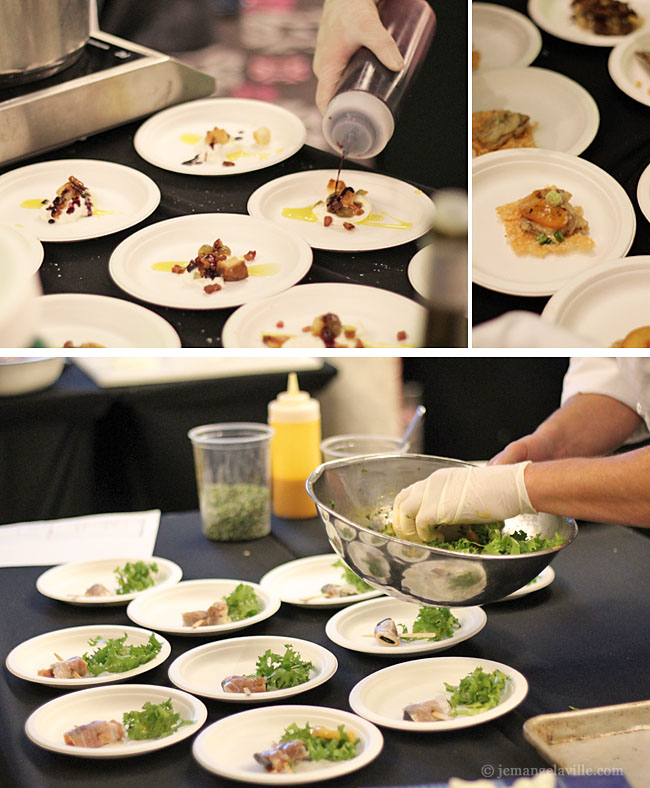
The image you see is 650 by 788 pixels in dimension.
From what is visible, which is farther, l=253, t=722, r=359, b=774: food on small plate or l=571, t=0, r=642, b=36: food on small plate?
l=571, t=0, r=642, b=36: food on small plate

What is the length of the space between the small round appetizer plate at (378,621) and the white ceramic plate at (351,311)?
488mm

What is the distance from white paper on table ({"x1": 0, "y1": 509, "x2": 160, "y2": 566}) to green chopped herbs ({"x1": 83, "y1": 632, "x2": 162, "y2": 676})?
1.50 ft

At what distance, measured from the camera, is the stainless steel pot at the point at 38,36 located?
1.43 m

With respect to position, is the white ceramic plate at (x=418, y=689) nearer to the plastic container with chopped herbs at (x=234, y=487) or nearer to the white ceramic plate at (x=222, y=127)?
the plastic container with chopped herbs at (x=234, y=487)

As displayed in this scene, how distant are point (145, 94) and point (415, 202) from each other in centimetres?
52

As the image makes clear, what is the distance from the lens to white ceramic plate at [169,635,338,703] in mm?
1313

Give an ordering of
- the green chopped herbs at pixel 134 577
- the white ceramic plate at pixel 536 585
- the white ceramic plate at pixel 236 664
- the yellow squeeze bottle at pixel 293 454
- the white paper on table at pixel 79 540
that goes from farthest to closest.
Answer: the yellow squeeze bottle at pixel 293 454, the white paper on table at pixel 79 540, the green chopped herbs at pixel 134 577, the white ceramic plate at pixel 536 585, the white ceramic plate at pixel 236 664

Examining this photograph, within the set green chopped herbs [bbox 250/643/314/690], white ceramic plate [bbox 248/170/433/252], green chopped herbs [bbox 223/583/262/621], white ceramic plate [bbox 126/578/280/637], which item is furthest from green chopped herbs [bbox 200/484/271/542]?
white ceramic plate [bbox 248/170/433/252]

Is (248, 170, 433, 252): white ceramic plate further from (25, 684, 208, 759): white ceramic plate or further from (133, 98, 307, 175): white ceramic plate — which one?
(25, 684, 208, 759): white ceramic plate

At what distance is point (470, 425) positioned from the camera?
383 cm

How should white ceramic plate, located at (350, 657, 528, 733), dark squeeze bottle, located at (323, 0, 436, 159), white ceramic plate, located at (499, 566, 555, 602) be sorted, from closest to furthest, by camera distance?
white ceramic plate, located at (350, 657, 528, 733) < dark squeeze bottle, located at (323, 0, 436, 159) < white ceramic plate, located at (499, 566, 555, 602)

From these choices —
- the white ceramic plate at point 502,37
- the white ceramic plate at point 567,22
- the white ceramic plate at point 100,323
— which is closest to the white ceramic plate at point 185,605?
the white ceramic plate at point 100,323

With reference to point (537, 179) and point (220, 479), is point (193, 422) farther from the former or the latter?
point (537, 179)

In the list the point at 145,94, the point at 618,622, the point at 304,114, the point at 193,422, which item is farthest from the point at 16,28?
the point at 193,422
